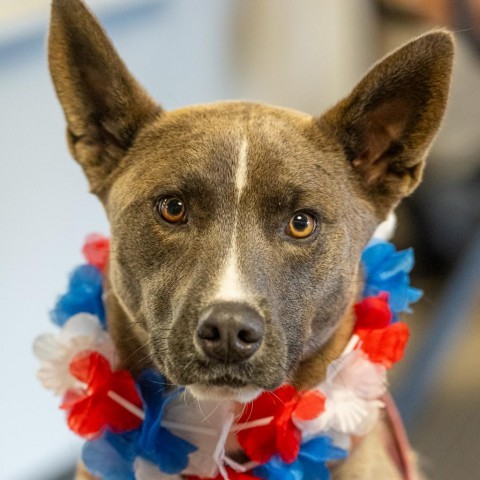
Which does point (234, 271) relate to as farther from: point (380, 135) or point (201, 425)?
point (380, 135)

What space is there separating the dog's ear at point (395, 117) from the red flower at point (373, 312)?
0.68 ft

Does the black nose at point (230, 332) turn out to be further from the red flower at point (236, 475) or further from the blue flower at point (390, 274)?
the blue flower at point (390, 274)

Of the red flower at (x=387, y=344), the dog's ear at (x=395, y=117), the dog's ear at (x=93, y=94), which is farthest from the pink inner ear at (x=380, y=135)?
the dog's ear at (x=93, y=94)

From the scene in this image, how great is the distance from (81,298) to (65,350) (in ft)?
0.53

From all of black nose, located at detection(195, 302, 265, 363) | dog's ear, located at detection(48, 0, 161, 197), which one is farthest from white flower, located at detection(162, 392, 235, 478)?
dog's ear, located at detection(48, 0, 161, 197)

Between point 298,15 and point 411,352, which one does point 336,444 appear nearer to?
point 411,352

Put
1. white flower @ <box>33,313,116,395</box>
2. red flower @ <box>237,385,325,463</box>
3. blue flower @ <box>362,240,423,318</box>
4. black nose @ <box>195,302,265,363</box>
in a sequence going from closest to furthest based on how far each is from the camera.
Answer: black nose @ <box>195,302,265,363</box>
red flower @ <box>237,385,325,463</box>
white flower @ <box>33,313,116,395</box>
blue flower @ <box>362,240,423,318</box>

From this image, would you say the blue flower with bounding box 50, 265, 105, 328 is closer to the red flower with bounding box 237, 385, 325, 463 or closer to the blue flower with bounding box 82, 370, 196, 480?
the blue flower with bounding box 82, 370, 196, 480

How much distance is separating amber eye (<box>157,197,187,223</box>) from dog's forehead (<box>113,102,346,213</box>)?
1.1 inches

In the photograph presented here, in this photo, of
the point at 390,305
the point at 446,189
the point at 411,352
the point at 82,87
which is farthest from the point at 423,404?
the point at 82,87

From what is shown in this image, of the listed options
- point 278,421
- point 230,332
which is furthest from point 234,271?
point 278,421

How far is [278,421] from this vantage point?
1.71m

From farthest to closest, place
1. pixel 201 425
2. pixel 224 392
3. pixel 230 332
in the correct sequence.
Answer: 1. pixel 201 425
2. pixel 224 392
3. pixel 230 332

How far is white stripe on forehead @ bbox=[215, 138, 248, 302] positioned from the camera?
1.46 meters
